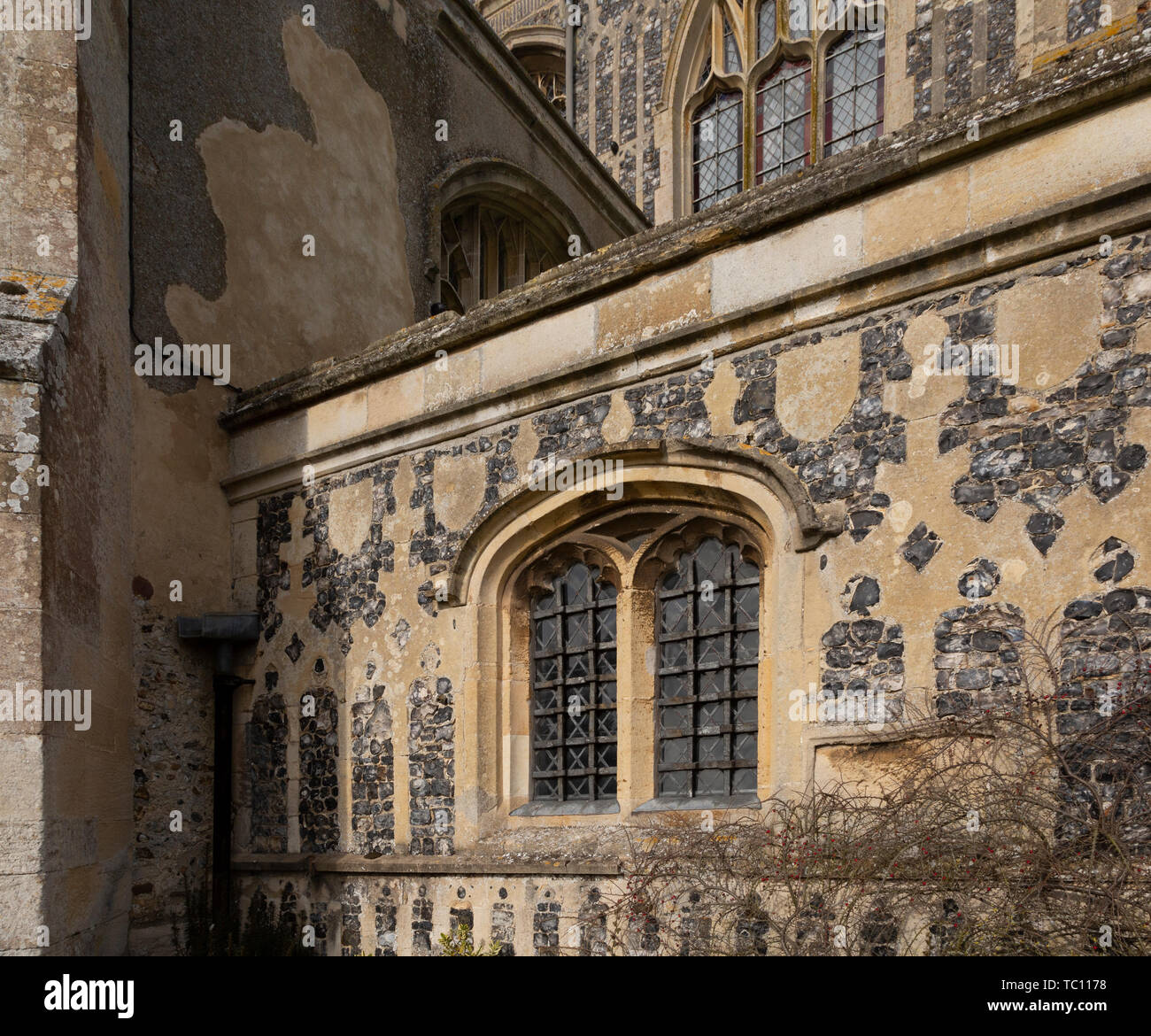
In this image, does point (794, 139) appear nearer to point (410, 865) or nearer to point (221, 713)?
point (221, 713)

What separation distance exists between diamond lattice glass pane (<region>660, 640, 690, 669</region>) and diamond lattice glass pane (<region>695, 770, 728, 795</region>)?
0.61 metres

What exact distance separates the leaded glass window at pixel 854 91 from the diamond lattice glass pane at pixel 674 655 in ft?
31.0

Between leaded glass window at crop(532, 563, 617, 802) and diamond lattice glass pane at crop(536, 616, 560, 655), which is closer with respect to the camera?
leaded glass window at crop(532, 563, 617, 802)

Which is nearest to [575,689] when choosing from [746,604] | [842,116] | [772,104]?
[746,604]

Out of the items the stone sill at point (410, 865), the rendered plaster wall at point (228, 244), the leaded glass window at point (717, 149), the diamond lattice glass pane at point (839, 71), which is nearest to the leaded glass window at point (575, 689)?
the stone sill at point (410, 865)

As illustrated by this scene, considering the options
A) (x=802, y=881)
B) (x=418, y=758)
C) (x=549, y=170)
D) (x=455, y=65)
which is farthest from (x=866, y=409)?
(x=549, y=170)

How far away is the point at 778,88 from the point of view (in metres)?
15.4

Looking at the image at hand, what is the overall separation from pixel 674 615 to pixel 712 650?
0.35m

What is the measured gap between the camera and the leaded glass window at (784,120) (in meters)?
14.9

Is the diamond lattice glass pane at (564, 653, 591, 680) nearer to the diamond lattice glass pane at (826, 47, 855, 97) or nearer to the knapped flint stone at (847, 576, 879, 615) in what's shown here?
the knapped flint stone at (847, 576, 879, 615)

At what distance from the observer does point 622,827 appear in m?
6.32

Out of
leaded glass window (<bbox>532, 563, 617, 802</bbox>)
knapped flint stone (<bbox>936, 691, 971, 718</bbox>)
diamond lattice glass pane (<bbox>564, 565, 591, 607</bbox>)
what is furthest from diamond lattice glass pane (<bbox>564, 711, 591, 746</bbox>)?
knapped flint stone (<bbox>936, 691, 971, 718</bbox>)

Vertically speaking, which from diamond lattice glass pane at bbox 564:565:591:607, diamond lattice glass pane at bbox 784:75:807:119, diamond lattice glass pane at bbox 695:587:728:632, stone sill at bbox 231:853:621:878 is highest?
diamond lattice glass pane at bbox 784:75:807:119

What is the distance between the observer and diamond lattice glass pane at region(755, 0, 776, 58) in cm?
1567
